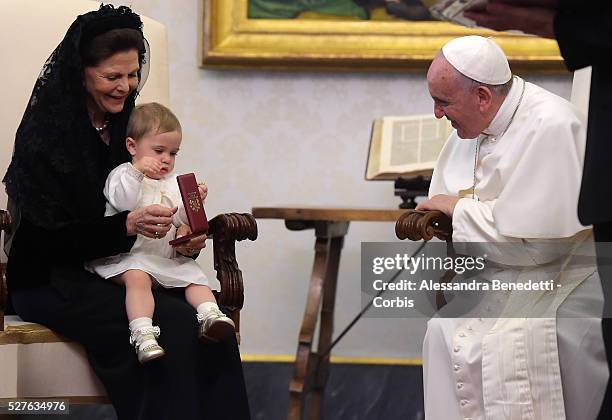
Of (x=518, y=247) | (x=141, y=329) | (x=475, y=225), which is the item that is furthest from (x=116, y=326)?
(x=518, y=247)

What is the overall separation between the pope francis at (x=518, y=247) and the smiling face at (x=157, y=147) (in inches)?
33.0

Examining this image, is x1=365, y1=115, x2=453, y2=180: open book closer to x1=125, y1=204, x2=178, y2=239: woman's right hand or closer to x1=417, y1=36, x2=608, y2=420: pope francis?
x1=417, y1=36, x2=608, y2=420: pope francis

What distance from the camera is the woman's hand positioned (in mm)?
3418

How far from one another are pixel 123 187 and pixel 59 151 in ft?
0.84

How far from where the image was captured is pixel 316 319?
479 centimetres

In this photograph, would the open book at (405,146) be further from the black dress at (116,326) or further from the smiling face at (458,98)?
the black dress at (116,326)

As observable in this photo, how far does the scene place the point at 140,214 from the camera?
11.0 ft

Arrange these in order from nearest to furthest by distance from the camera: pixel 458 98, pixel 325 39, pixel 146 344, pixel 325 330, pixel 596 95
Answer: pixel 596 95, pixel 146 344, pixel 458 98, pixel 325 330, pixel 325 39

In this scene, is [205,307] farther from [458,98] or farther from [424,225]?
[458,98]

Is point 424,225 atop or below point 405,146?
atop

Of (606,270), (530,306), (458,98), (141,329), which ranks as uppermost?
(458,98)

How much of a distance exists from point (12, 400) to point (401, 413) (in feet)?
8.19

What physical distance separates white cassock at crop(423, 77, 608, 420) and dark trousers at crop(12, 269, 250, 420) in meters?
0.65

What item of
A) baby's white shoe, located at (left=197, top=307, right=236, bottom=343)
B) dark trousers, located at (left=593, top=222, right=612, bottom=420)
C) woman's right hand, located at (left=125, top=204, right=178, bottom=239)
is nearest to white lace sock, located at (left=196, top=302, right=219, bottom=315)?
baby's white shoe, located at (left=197, top=307, right=236, bottom=343)
